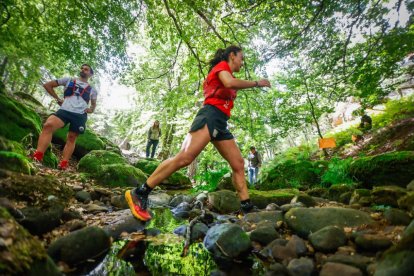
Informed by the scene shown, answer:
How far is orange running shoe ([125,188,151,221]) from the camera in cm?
346

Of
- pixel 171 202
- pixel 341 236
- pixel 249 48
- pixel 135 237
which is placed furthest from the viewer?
pixel 249 48

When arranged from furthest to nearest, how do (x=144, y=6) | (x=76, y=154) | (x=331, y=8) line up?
(x=76, y=154) → (x=144, y=6) → (x=331, y=8)

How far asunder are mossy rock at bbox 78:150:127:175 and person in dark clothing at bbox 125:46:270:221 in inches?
158

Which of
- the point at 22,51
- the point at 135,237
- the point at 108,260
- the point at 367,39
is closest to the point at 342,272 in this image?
the point at 108,260

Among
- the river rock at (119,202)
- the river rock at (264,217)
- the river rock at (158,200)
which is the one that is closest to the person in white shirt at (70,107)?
the river rock at (119,202)

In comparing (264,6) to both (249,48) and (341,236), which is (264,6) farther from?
(341,236)

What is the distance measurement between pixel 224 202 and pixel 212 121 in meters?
1.93

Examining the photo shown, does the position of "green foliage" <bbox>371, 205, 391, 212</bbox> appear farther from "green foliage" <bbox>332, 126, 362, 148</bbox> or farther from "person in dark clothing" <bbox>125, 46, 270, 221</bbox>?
"green foliage" <bbox>332, 126, 362, 148</bbox>

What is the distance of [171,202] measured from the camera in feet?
19.5

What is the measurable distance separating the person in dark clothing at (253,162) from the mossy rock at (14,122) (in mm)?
9379

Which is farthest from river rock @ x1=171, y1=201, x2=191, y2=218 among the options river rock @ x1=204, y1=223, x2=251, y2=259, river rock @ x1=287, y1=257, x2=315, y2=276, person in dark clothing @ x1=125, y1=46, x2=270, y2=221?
river rock @ x1=287, y1=257, x2=315, y2=276

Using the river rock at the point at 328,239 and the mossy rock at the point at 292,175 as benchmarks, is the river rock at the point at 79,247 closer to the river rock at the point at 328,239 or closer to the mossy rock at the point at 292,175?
the river rock at the point at 328,239

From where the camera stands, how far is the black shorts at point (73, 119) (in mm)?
5918

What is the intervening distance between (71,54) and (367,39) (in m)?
7.70
